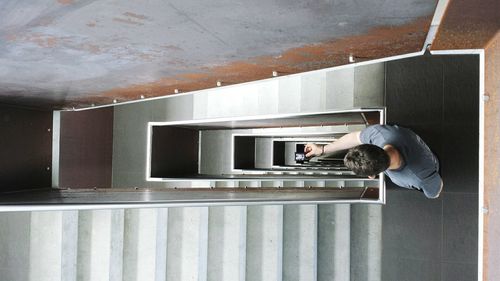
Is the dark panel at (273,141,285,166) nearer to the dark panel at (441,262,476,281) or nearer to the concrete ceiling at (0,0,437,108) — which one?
the dark panel at (441,262,476,281)

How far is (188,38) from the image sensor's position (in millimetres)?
1589

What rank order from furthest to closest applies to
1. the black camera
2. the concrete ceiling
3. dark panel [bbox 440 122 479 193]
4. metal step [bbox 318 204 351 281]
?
the black camera, metal step [bbox 318 204 351 281], dark panel [bbox 440 122 479 193], the concrete ceiling

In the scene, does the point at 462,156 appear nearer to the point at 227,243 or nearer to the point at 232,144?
the point at 227,243

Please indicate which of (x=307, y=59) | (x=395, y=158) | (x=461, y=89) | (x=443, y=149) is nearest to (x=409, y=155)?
(x=395, y=158)

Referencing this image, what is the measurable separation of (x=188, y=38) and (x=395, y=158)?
1597 mm

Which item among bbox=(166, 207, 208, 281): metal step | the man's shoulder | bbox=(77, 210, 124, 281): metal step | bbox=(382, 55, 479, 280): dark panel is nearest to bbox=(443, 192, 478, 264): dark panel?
bbox=(382, 55, 479, 280): dark panel

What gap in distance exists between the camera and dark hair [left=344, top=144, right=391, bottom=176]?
2357 millimetres

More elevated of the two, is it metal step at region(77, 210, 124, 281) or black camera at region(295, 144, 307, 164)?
black camera at region(295, 144, 307, 164)

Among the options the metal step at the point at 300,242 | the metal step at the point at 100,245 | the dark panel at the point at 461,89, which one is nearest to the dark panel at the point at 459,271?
the metal step at the point at 300,242

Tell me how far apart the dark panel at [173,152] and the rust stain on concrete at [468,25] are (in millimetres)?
3236

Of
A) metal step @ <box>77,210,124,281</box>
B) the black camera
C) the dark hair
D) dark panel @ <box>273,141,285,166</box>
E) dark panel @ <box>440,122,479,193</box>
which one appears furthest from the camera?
the black camera

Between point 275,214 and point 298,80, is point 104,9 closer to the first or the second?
point 275,214

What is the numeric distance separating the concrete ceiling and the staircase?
5.58 feet

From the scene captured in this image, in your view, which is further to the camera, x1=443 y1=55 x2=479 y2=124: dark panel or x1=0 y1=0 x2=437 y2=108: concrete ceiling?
x1=443 y1=55 x2=479 y2=124: dark panel
